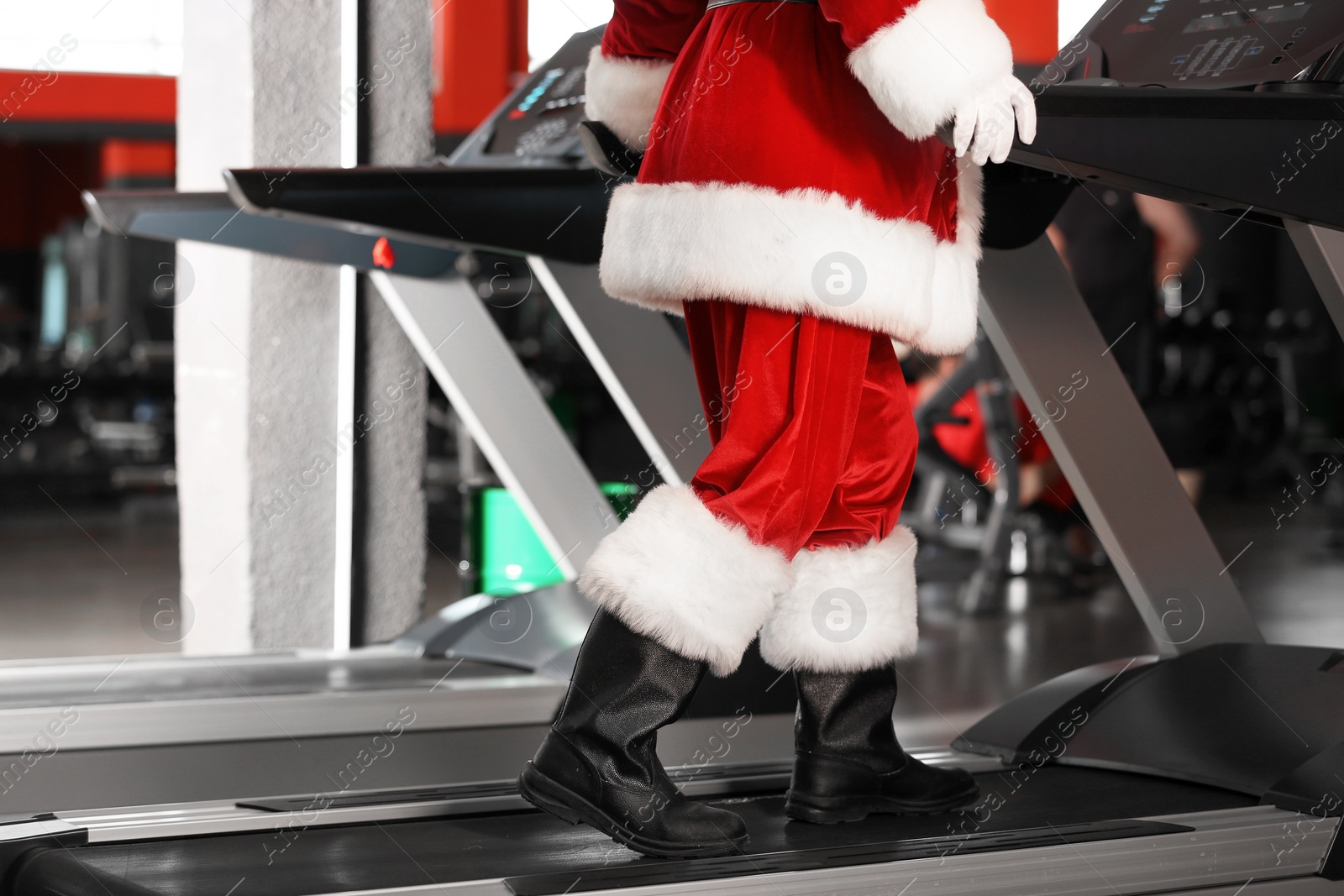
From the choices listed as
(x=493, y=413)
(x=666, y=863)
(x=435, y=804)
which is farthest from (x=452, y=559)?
(x=666, y=863)

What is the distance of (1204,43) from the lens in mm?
1882

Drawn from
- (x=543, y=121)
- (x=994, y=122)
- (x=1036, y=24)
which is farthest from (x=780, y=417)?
(x=543, y=121)

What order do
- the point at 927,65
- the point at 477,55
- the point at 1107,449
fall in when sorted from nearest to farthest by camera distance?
the point at 927,65, the point at 1107,449, the point at 477,55

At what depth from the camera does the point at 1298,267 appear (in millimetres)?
9914

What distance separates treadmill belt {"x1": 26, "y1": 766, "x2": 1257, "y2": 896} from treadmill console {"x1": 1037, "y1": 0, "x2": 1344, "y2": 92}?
35.6 inches

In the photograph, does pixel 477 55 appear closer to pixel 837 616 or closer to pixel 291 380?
pixel 291 380

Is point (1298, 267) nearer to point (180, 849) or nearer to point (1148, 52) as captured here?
point (1148, 52)

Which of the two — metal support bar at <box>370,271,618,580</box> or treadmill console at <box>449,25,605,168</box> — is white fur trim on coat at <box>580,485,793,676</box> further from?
treadmill console at <box>449,25,605,168</box>

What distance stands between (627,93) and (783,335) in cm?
43

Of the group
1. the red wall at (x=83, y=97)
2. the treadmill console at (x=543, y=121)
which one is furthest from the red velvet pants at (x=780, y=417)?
the red wall at (x=83, y=97)

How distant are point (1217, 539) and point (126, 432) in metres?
5.48

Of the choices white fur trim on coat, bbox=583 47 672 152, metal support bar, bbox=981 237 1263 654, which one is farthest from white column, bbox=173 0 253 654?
metal support bar, bbox=981 237 1263 654

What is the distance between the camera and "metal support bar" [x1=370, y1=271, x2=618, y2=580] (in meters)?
2.82

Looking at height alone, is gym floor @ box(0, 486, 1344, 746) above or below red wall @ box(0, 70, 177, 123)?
below
